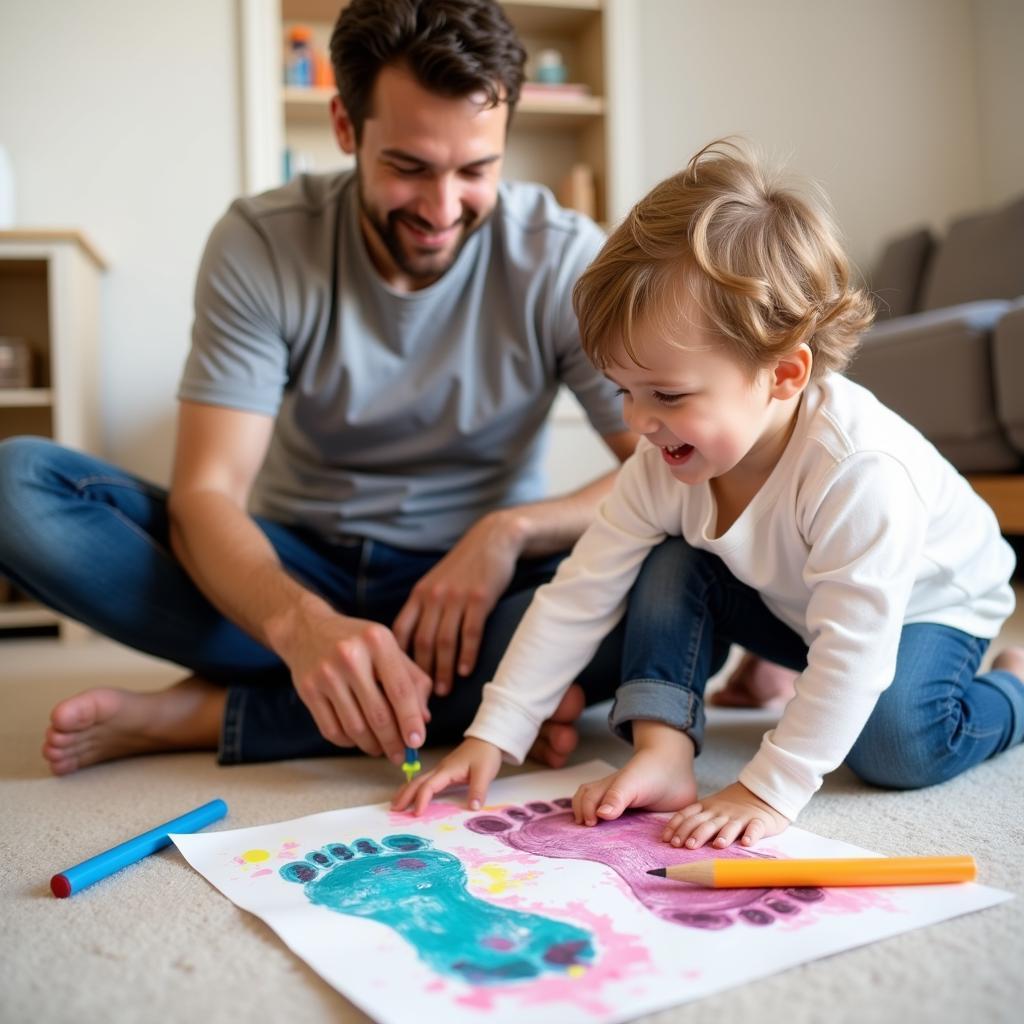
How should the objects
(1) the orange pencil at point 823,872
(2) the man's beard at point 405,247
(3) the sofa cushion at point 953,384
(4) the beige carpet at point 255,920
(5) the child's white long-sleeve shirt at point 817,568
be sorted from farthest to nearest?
(3) the sofa cushion at point 953,384, (2) the man's beard at point 405,247, (5) the child's white long-sleeve shirt at point 817,568, (1) the orange pencil at point 823,872, (4) the beige carpet at point 255,920

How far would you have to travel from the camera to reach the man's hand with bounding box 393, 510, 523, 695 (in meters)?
1.02

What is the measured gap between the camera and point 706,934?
59 cm

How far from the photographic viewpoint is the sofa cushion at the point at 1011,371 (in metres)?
1.83

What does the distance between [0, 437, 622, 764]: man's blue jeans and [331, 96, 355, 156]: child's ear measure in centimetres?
43

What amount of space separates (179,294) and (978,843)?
6.47 ft

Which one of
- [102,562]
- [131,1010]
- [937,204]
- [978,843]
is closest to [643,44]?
[937,204]

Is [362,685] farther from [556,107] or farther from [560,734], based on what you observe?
[556,107]

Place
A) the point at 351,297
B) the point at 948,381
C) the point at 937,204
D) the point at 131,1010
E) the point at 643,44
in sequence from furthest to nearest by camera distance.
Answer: the point at 937,204 < the point at 643,44 < the point at 948,381 < the point at 351,297 < the point at 131,1010

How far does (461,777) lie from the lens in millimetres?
862

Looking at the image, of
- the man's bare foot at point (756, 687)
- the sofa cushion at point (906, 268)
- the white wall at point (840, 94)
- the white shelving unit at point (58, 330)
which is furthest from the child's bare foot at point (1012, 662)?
the white wall at point (840, 94)

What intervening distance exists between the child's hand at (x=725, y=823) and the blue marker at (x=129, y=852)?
1.17 ft

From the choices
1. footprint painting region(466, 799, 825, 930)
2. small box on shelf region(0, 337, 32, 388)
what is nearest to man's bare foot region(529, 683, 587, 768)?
footprint painting region(466, 799, 825, 930)

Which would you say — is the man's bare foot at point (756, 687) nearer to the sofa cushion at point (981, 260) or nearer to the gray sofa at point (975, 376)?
the gray sofa at point (975, 376)

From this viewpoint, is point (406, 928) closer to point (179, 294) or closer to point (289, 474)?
point (289, 474)
